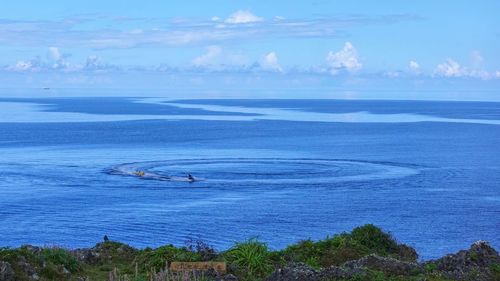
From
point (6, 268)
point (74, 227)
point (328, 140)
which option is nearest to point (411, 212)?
point (74, 227)

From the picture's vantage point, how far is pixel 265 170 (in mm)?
122562

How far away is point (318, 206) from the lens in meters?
89.2

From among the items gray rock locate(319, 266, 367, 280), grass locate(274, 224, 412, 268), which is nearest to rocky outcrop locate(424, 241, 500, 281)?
gray rock locate(319, 266, 367, 280)

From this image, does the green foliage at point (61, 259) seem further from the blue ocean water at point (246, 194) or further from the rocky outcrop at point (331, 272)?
the blue ocean water at point (246, 194)

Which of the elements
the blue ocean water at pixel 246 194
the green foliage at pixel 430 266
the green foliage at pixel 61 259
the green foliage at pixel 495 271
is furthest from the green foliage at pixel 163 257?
the blue ocean water at pixel 246 194

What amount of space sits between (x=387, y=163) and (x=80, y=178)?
53645 millimetres

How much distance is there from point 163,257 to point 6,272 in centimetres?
726

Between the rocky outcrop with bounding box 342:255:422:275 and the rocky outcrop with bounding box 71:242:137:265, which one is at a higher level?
the rocky outcrop with bounding box 71:242:137:265

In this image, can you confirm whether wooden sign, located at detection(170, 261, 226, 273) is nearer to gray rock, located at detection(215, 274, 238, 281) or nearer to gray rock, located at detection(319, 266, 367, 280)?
gray rock, located at detection(215, 274, 238, 281)

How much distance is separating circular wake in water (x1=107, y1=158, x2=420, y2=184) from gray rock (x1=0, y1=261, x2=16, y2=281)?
79.8 meters

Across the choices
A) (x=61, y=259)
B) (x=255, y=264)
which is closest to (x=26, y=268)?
(x=61, y=259)

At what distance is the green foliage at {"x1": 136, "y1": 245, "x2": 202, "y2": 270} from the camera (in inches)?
1302

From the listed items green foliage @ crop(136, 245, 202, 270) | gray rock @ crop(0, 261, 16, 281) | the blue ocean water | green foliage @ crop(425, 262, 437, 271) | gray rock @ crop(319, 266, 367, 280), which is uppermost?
the blue ocean water

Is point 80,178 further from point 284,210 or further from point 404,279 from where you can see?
point 404,279
